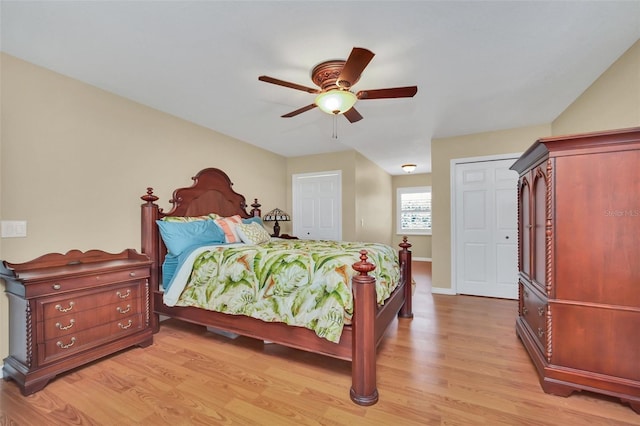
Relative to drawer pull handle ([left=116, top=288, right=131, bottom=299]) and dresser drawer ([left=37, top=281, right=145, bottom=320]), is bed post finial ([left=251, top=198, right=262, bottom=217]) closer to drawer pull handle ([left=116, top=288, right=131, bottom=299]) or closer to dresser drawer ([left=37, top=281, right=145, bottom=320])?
dresser drawer ([left=37, top=281, right=145, bottom=320])

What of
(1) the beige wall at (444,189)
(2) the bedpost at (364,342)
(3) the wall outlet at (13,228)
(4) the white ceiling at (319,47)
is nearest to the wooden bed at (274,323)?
(2) the bedpost at (364,342)

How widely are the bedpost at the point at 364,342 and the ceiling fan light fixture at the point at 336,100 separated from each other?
1.26 m

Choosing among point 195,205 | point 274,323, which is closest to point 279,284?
point 274,323

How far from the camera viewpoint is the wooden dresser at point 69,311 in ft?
6.17

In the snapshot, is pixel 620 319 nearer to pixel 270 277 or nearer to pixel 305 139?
pixel 270 277

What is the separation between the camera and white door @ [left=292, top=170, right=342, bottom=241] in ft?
16.7

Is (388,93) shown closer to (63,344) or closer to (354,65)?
(354,65)

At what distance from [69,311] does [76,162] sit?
1.28 metres

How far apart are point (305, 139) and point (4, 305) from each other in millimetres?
3618

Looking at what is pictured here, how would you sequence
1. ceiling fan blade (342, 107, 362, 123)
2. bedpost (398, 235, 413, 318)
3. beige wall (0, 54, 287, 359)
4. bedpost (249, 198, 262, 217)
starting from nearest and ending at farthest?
beige wall (0, 54, 287, 359), ceiling fan blade (342, 107, 362, 123), bedpost (398, 235, 413, 318), bedpost (249, 198, 262, 217)

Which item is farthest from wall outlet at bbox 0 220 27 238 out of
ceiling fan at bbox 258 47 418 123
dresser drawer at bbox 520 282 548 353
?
dresser drawer at bbox 520 282 548 353

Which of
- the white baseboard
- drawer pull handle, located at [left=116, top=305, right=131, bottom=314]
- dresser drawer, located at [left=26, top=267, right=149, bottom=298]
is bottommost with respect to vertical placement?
the white baseboard

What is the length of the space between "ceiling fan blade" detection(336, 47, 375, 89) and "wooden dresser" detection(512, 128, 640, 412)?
126 centimetres

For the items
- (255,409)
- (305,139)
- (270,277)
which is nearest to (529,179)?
(270,277)
